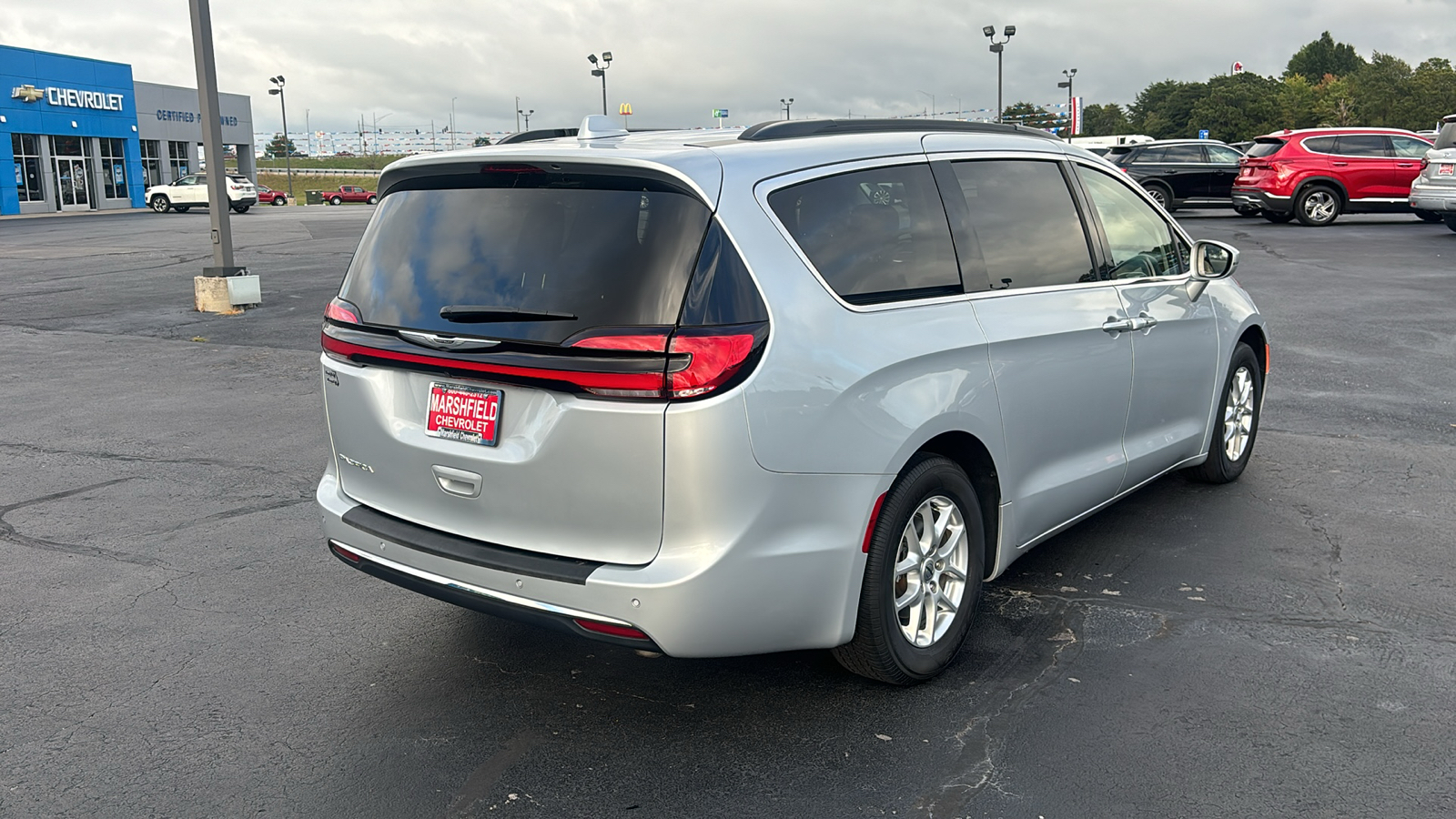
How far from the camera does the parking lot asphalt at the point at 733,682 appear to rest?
318cm

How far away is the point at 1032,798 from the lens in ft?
10.2

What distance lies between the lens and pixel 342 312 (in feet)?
12.6

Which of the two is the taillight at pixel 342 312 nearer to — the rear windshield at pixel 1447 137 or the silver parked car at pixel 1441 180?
the silver parked car at pixel 1441 180

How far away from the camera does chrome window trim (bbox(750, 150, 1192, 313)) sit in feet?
11.1

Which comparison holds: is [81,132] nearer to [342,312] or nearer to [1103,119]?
[342,312]

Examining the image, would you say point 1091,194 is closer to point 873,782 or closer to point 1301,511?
point 1301,511

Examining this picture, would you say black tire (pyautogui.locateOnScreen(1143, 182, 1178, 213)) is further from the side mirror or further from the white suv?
the white suv

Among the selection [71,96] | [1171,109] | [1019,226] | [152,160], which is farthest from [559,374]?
[1171,109]

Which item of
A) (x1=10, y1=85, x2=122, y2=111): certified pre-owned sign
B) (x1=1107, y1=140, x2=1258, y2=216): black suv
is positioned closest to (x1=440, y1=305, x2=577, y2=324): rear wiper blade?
(x1=1107, y1=140, x2=1258, y2=216): black suv

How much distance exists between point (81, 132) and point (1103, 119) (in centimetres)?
14171

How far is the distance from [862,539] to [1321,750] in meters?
1.42

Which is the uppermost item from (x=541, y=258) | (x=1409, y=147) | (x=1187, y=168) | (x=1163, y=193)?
(x=1409, y=147)

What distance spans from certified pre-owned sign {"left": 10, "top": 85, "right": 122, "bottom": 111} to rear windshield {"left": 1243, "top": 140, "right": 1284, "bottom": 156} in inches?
1907

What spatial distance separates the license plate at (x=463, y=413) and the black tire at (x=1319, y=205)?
24.7 m
